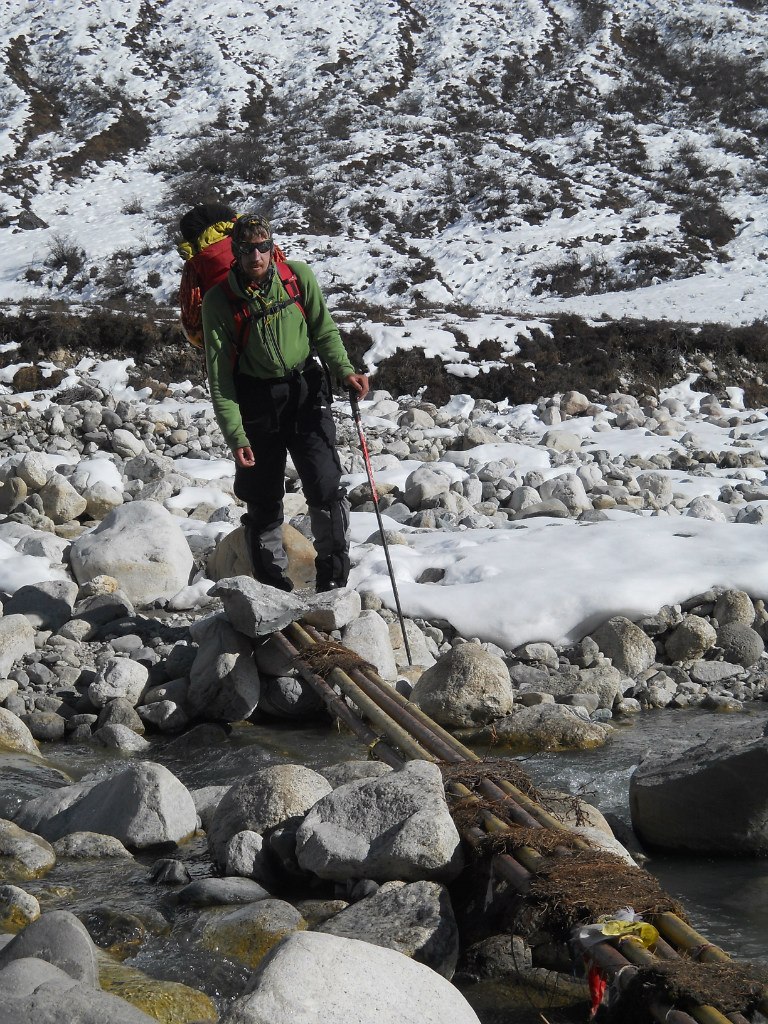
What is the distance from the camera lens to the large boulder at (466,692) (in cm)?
543

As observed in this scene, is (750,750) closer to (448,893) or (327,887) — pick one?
(448,893)

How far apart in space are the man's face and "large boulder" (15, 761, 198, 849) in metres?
2.67

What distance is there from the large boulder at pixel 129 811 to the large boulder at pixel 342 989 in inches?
62.7

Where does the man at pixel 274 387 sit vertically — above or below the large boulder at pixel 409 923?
above

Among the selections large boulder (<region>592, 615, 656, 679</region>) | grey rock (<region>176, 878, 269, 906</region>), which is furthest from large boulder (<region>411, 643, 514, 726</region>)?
grey rock (<region>176, 878, 269, 906</region>)

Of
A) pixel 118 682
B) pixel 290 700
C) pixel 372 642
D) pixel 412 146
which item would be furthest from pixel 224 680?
pixel 412 146

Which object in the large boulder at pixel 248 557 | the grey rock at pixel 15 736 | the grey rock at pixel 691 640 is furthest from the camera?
the large boulder at pixel 248 557

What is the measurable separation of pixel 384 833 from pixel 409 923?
348 mm

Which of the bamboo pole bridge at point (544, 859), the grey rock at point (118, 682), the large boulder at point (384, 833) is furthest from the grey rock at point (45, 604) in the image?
the large boulder at point (384, 833)

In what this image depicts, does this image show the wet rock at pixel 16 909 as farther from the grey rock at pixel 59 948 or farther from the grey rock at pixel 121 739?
Result: the grey rock at pixel 121 739

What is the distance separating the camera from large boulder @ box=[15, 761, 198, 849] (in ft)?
12.8

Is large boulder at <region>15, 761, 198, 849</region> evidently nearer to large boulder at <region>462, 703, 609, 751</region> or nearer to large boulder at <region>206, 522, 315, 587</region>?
large boulder at <region>462, 703, 609, 751</region>

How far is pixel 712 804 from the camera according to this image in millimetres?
3916

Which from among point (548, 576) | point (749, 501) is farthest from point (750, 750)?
point (749, 501)
